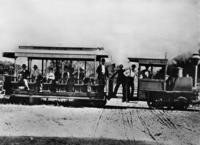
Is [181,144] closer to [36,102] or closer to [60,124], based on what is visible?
[60,124]

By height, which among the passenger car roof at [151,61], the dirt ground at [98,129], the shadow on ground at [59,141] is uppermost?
the passenger car roof at [151,61]

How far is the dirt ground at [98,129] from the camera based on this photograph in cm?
769

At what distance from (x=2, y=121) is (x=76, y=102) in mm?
7277

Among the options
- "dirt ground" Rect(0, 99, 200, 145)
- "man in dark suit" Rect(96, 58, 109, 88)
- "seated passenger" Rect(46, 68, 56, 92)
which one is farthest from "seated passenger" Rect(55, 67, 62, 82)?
"dirt ground" Rect(0, 99, 200, 145)

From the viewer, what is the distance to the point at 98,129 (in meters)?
9.09

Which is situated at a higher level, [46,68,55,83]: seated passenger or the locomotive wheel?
[46,68,55,83]: seated passenger

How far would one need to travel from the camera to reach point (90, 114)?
12.2 meters

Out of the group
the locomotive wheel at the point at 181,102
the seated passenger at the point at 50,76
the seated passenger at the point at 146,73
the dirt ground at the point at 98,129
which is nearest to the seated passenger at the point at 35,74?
the seated passenger at the point at 50,76

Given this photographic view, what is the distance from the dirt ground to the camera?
7.69 m

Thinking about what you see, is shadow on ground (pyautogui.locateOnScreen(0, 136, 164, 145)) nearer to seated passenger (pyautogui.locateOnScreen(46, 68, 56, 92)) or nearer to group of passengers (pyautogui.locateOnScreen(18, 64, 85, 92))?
seated passenger (pyautogui.locateOnScreen(46, 68, 56, 92))

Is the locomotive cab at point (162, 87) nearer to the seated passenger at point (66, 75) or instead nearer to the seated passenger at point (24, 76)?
the seated passenger at point (66, 75)

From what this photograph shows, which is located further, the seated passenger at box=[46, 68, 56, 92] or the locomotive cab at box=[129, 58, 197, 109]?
the seated passenger at box=[46, 68, 56, 92]

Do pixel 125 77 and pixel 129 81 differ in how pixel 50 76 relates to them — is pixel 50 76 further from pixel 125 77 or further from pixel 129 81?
pixel 129 81

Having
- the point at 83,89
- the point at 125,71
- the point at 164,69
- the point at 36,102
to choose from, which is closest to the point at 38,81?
the point at 36,102
